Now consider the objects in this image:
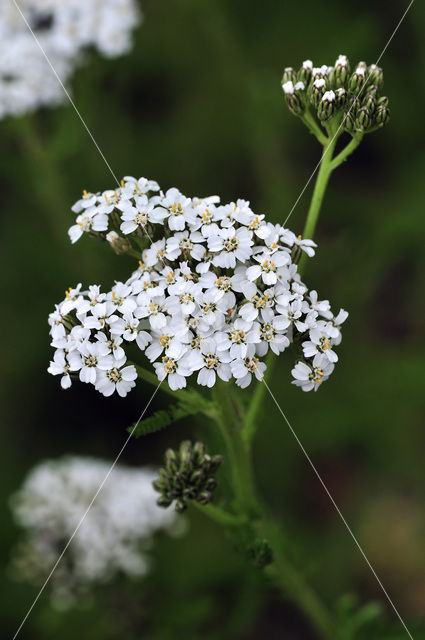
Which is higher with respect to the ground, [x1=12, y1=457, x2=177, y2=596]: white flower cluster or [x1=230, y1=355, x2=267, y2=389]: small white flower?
[x1=230, y1=355, x2=267, y2=389]: small white flower

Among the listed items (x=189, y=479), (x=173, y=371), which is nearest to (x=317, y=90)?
(x=173, y=371)

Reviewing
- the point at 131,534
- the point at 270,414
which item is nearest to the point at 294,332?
the point at 131,534

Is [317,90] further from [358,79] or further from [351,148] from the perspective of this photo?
[351,148]

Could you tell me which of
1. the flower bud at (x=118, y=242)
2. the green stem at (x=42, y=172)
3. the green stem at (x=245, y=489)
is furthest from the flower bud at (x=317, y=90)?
the green stem at (x=42, y=172)

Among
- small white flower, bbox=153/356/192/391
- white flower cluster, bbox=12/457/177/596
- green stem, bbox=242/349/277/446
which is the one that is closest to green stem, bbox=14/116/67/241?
white flower cluster, bbox=12/457/177/596

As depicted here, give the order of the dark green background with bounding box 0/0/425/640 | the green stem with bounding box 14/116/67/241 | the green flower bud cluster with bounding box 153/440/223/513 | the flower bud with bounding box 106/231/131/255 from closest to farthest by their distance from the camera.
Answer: the flower bud with bounding box 106/231/131/255, the green flower bud cluster with bounding box 153/440/223/513, the dark green background with bounding box 0/0/425/640, the green stem with bounding box 14/116/67/241

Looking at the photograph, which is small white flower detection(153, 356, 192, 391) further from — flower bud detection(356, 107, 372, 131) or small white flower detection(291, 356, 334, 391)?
flower bud detection(356, 107, 372, 131)

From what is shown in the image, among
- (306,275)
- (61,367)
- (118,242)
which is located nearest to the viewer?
(61,367)
